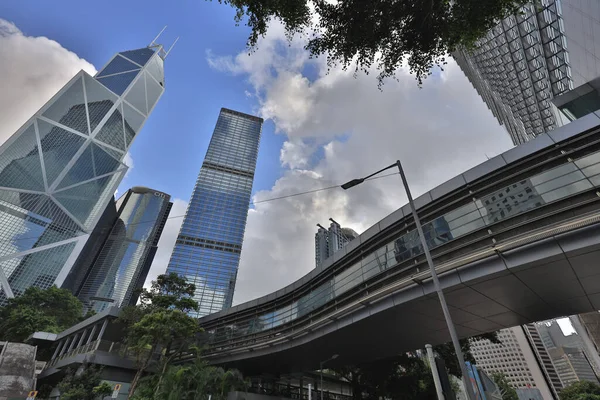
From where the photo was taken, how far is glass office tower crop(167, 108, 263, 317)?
378 feet

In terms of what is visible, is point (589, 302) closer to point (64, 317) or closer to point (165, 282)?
point (165, 282)

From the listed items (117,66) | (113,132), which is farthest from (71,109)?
(117,66)

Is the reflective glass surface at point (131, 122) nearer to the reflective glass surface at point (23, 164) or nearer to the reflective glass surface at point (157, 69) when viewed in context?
the reflective glass surface at point (157, 69)

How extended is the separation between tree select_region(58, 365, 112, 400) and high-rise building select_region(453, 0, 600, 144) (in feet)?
98.9

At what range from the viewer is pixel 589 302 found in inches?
444

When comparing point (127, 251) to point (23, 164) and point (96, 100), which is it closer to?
point (23, 164)

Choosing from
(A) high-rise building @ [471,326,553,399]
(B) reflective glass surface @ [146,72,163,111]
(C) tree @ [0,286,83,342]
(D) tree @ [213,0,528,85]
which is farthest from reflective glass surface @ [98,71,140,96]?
(A) high-rise building @ [471,326,553,399]

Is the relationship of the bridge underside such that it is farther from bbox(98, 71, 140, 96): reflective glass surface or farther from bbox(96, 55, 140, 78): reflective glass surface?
bbox(96, 55, 140, 78): reflective glass surface

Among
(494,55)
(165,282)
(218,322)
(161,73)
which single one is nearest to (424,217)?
(218,322)

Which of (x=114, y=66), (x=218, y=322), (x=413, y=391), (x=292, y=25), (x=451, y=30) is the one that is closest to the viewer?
(x=451, y=30)

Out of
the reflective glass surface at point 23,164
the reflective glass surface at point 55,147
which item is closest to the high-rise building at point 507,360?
the reflective glass surface at point 55,147

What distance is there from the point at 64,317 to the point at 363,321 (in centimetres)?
6298

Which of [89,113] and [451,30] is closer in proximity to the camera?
[451,30]

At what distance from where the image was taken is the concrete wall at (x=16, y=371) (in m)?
23.6
